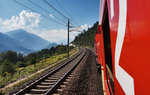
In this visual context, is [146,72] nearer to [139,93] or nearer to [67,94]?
[139,93]

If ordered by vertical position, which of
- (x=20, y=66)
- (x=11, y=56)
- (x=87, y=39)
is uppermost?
(x=87, y=39)

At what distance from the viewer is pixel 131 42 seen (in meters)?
0.84

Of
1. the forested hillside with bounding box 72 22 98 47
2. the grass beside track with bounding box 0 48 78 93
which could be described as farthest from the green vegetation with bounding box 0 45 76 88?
the forested hillside with bounding box 72 22 98 47

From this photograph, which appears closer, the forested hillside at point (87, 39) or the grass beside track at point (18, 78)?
the grass beside track at point (18, 78)

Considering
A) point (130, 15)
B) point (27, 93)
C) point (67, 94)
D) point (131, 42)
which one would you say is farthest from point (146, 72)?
point (27, 93)

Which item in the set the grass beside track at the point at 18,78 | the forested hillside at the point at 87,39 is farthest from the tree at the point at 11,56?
the grass beside track at the point at 18,78

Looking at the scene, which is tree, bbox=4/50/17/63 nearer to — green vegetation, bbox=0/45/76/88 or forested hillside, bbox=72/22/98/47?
green vegetation, bbox=0/45/76/88

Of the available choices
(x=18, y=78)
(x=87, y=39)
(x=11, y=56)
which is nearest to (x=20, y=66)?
(x=18, y=78)

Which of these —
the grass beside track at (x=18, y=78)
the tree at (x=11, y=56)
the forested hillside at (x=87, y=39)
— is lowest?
the tree at (x=11, y=56)

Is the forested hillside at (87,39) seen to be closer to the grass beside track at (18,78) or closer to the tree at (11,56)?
the grass beside track at (18,78)

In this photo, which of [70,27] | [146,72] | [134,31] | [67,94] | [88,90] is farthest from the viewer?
[70,27]

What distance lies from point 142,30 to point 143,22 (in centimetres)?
5

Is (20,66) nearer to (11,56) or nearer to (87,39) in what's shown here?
(11,56)

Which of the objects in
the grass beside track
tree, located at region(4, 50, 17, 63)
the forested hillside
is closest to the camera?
the grass beside track
